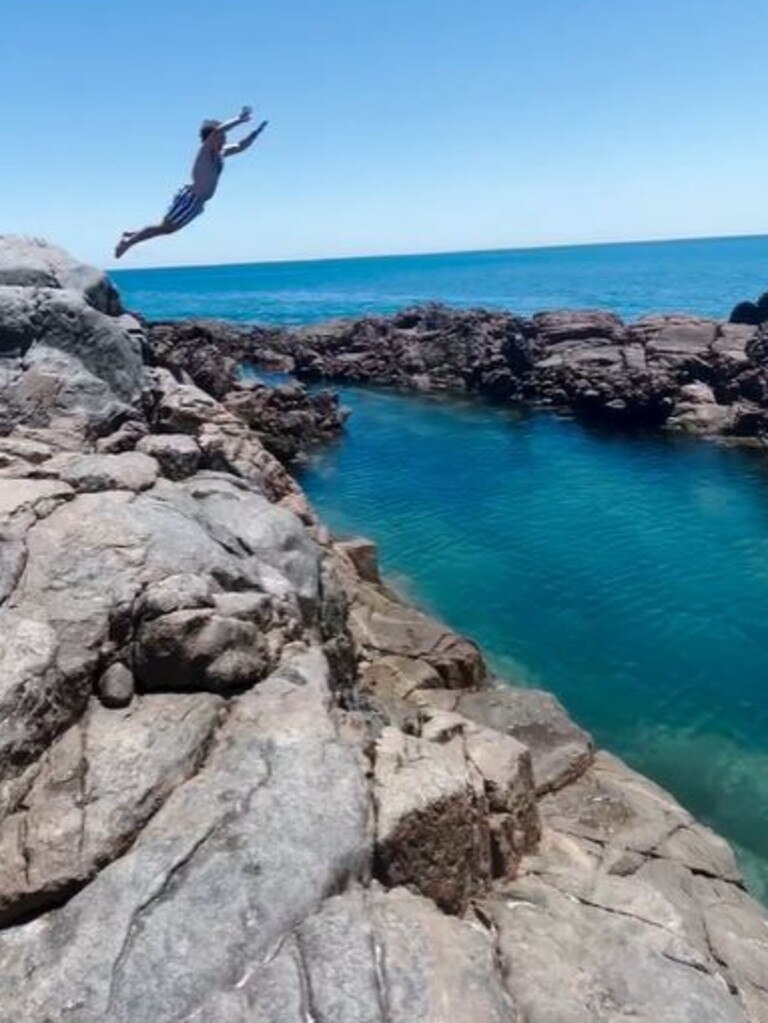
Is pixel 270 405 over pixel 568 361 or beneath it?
over

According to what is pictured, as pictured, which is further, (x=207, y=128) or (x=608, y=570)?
(x=608, y=570)

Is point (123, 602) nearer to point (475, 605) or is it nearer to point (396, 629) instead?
point (396, 629)

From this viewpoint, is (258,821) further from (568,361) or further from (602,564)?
(568,361)

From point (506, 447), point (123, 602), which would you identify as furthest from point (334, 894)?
point (506, 447)

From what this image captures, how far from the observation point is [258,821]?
381 inches

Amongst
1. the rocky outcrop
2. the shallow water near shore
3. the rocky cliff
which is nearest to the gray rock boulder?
the shallow water near shore

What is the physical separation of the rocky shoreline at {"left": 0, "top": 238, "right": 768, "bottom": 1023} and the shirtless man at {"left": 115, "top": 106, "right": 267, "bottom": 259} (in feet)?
19.3

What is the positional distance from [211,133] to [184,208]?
6.72ft

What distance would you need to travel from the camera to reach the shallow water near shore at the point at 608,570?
22891 millimetres

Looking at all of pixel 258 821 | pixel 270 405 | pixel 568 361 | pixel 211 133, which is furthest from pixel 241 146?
pixel 568 361

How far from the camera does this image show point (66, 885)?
30.0 ft

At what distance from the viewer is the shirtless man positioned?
20.6m

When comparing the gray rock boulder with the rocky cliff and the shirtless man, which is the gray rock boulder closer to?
the shirtless man

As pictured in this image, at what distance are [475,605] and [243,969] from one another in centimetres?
2238
